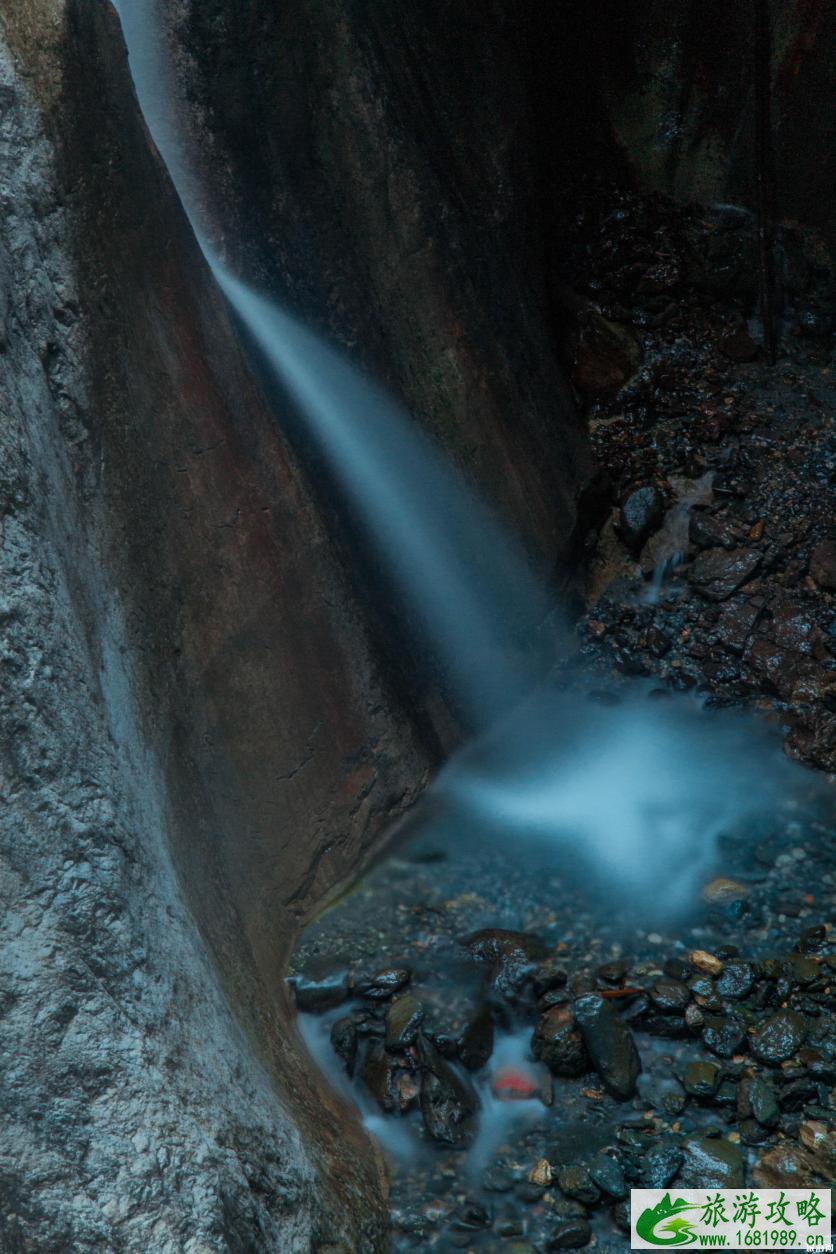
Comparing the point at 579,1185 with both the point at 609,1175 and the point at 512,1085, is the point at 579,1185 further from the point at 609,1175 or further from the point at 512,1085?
the point at 512,1085

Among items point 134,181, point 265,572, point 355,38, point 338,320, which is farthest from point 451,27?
point 265,572

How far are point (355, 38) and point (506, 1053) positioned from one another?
4213mm

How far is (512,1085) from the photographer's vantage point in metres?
3.74

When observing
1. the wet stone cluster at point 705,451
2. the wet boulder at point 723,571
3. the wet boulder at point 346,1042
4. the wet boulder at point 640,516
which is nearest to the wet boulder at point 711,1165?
the wet boulder at point 346,1042

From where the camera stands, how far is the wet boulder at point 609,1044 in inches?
144

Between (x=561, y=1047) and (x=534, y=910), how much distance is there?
2.51ft

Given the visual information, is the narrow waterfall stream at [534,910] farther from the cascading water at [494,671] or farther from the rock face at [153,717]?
the rock face at [153,717]

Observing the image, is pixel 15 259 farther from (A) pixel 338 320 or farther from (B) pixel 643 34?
(B) pixel 643 34

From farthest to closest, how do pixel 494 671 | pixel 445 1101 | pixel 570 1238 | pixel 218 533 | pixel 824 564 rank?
pixel 824 564 → pixel 494 671 → pixel 218 533 → pixel 445 1101 → pixel 570 1238

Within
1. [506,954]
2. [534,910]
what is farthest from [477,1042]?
[534,910]

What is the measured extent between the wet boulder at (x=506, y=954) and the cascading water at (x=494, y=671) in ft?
1.96

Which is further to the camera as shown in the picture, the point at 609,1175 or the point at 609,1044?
the point at 609,1044

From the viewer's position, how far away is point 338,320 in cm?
478
